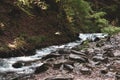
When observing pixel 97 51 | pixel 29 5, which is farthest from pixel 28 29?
pixel 97 51

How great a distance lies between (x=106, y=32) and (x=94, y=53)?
16.5 feet

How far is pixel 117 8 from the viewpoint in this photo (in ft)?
75.2

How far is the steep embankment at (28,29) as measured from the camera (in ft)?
33.3

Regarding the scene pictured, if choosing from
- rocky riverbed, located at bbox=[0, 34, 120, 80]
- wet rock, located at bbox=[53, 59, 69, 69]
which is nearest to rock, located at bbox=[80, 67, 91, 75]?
rocky riverbed, located at bbox=[0, 34, 120, 80]

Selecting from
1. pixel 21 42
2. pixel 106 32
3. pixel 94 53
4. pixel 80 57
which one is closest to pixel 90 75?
pixel 80 57

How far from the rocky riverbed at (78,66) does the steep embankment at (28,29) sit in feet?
2.76

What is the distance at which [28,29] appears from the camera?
11547mm

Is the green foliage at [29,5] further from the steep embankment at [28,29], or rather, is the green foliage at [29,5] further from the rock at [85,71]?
the rock at [85,71]

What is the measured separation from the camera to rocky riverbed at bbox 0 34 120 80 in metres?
7.70

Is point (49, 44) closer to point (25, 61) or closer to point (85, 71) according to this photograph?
point (25, 61)

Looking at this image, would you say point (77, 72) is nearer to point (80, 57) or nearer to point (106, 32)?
point (80, 57)

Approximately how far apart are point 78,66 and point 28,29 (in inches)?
141

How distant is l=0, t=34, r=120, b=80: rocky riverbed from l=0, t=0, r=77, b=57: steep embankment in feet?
2.76

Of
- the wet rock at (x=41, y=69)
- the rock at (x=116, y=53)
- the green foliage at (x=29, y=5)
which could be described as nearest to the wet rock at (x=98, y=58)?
the rock at (x=116, y=53)
